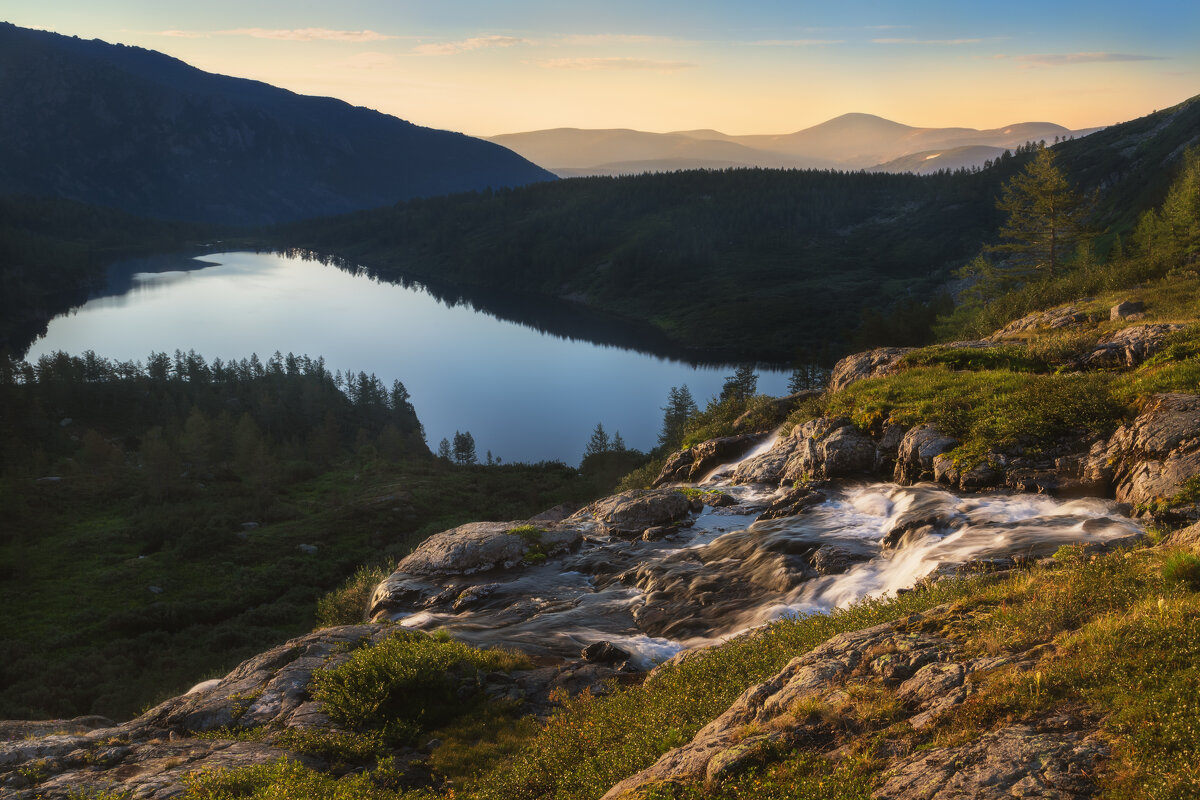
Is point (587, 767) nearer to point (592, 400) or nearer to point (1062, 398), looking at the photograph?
point (1062, 398)

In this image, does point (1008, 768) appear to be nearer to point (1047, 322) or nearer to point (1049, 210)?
point (1047, 322)

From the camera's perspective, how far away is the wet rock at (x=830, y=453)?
74.2 ft

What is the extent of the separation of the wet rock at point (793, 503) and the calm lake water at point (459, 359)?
240ft

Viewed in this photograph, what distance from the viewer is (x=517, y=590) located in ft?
65.2

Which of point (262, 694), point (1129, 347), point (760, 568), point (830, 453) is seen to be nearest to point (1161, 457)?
point (1129, 347)

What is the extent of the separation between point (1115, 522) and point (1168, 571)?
793cm

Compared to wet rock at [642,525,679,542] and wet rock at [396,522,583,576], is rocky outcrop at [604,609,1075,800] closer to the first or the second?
wet rock at [642,525,679,542]

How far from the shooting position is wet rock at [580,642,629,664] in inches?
590

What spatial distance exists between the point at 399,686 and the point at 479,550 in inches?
337

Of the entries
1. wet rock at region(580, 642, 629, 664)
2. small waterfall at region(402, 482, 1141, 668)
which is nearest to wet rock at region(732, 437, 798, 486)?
small waterfall at region(402, 482, 1141, 668)

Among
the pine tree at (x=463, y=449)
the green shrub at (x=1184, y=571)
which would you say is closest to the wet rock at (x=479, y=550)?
the green shrub at (x=1184, y=571)

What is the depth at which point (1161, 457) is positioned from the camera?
15.7m

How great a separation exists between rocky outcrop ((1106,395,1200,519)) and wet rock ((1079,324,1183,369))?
5.50 meters

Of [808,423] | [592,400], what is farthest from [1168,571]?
[592,400]
